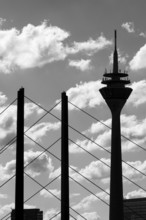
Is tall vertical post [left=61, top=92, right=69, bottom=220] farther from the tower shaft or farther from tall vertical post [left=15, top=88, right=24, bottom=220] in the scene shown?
the tower shaft

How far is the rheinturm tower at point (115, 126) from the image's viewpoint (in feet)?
541

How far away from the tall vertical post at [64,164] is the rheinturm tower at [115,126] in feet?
311

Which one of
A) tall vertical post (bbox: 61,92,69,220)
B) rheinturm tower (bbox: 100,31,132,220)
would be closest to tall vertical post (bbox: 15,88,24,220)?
tall vertical post (bbox: 61,92,69,220)

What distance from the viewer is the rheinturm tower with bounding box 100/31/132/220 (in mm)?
164800

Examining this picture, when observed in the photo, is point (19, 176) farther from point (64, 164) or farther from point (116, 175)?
point (116, 175)

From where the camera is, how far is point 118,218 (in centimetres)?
16988

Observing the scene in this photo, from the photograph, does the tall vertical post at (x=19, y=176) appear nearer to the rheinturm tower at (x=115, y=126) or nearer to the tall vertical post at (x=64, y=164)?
the tall vertical post at (x=64, y=164)

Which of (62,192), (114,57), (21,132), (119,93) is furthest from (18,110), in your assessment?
(114,57)

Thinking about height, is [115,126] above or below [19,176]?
above

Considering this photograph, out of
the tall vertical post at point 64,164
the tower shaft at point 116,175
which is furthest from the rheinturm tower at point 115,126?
the tall vertical post at point 64,164

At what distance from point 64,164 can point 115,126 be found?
107 meters

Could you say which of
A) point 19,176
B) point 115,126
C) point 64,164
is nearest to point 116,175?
point 115,126

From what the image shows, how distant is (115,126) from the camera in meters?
172

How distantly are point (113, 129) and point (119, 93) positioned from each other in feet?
43.6
